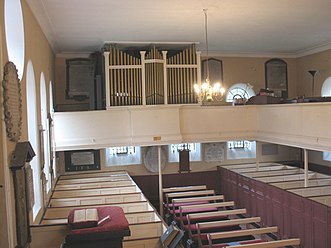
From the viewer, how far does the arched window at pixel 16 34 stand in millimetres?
5820

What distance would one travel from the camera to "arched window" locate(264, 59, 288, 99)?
14812 mm

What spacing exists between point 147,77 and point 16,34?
227 inches

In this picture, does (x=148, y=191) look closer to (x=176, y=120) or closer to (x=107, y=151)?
(x=107, y=151)

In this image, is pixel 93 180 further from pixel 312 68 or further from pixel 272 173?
pixel 312 68

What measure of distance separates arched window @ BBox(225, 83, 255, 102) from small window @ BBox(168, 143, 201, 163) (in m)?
2.26

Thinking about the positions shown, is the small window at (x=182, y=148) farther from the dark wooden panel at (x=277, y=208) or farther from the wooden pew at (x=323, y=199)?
the wooden pew at (x=323, y=199)

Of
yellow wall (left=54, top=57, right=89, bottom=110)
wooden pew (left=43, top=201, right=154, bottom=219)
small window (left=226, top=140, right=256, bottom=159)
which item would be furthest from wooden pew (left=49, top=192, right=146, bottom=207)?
small window (left=226, top=140, right=256, bottom=159)

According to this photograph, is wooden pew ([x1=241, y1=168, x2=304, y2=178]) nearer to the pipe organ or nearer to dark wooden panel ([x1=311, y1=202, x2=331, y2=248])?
the pipe organ

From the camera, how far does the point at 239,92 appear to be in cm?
1474

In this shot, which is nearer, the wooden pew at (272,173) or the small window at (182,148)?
the wooden pew at (272,173)

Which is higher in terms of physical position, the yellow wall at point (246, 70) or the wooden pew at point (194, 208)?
the yellow wall at point (246, 70)

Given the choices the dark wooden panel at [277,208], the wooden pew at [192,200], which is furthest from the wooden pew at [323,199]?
the wooden pew at [192,200]

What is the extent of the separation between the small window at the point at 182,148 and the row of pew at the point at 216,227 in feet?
5.66

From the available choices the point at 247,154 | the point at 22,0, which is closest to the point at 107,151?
the point at 247,154
